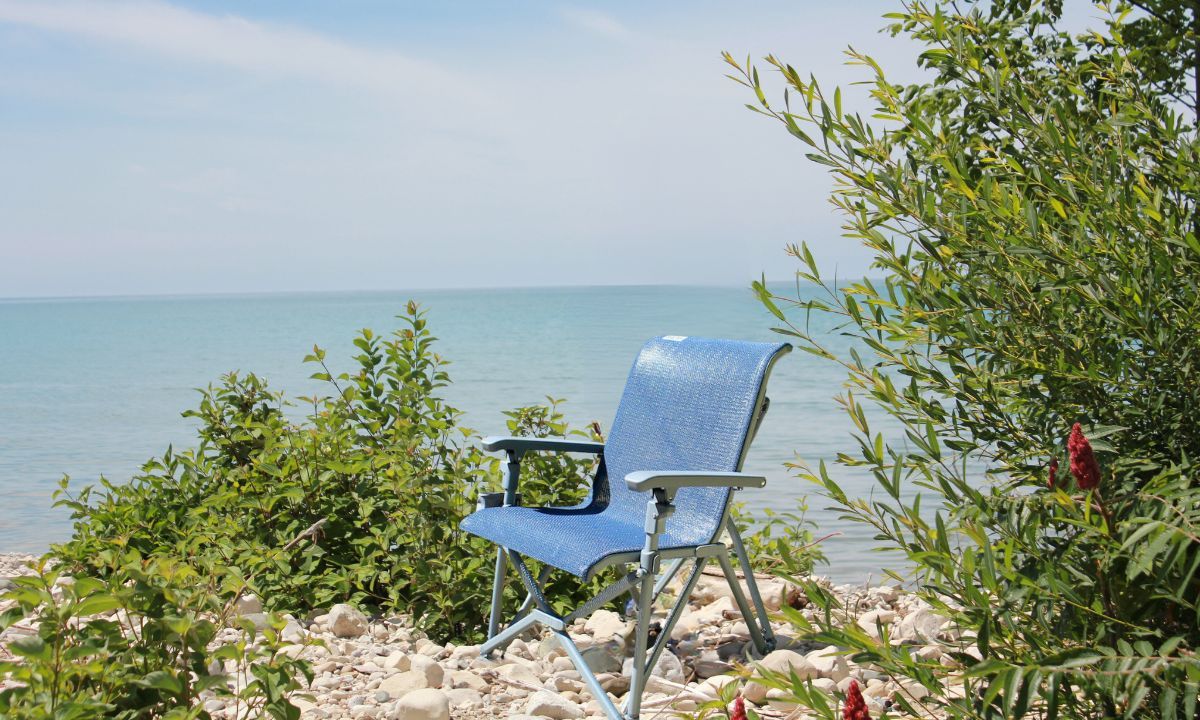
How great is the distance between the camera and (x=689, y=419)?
13.6 ft

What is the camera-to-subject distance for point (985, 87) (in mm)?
2219

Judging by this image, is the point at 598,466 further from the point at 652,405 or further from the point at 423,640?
the point at 423,640

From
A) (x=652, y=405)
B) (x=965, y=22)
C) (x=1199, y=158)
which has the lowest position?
(x=652, y=405)

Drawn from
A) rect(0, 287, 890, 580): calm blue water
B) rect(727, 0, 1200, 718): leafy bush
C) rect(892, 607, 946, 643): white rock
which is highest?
rect(727, 0, 1200, 718): leafy bush

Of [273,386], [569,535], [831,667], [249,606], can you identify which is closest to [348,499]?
Answer: [249,606]

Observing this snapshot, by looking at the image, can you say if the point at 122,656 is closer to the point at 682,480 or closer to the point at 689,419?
the point at 682,480

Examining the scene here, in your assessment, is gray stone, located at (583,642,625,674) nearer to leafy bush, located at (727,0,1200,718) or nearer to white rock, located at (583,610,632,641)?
white rock, located at (583,610,632,641)

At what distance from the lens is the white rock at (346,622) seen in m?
4.20

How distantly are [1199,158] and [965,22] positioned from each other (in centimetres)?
68

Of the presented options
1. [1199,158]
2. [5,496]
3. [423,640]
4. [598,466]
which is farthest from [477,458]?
[5,496]

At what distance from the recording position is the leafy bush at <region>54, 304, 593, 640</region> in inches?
170

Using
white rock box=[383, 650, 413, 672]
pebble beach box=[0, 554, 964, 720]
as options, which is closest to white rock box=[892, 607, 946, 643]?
pebble beach box=[0, 554, 964, 720]

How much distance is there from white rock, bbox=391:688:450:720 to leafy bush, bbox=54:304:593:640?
0.80 meters

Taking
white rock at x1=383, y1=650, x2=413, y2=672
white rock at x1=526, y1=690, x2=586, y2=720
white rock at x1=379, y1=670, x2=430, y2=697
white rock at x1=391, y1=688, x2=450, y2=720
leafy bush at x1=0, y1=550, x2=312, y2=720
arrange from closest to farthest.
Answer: leafy bush at x1=0, y1=550, x2=312, y2=720 → white rock at x1=391, y1=688, x2=450, y2=720 → white rock at x1=526, y1=690, x2=586, y2=720 → white rock at x1=379, y1=670, x2=430, y2=697 → white rock at x1=383, y1=650, x2=413, y2=672
